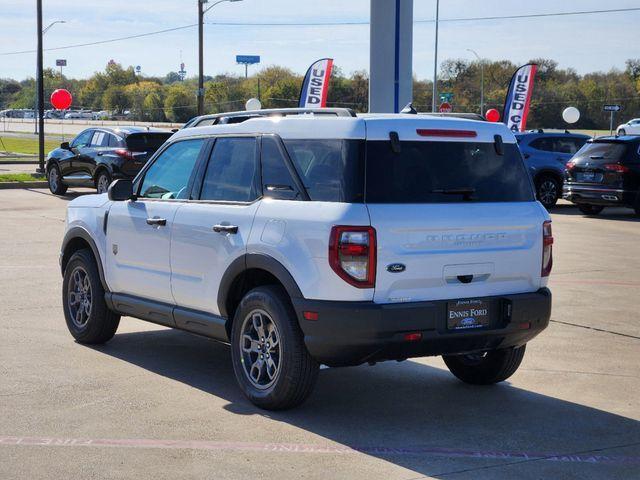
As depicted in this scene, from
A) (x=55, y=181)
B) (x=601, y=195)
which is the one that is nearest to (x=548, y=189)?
(x=601, y=195)

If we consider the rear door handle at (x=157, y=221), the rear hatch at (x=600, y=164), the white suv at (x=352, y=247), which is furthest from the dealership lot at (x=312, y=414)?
the rear hatch at (x=600, y=164)

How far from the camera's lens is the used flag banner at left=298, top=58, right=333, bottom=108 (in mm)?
33750

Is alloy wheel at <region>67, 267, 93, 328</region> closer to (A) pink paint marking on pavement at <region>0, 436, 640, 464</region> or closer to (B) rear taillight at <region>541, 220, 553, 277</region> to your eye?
(A) pink paint marking on pavement at <region>0, 436, 640, 464</region>

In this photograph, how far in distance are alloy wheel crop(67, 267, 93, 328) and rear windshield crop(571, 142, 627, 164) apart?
49.5ft

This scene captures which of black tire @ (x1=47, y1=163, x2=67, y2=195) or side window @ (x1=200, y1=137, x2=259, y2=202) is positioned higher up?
side window @ (x1=200, y1=137, x2=259, y2=202)

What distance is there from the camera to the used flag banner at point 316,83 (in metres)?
33.8

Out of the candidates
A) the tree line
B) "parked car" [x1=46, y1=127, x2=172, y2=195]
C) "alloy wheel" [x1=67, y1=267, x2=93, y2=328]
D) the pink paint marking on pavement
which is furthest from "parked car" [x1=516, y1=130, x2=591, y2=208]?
the tree line

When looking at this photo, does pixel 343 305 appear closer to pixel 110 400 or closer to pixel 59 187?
pixel 110 400

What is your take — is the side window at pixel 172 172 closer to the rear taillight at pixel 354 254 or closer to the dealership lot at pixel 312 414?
the dealership lot at pixel 312 414

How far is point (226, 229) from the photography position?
6828 millimetres

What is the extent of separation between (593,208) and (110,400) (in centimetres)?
1757

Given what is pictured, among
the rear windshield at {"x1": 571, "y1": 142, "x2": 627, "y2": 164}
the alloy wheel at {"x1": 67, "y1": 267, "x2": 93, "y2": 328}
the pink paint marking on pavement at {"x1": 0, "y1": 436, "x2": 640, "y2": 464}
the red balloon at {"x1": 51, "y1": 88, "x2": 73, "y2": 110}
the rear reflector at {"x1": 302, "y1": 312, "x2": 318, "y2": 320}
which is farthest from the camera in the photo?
the red balloon at {"x1": 51, "y1": 88, "x2": 73, "y2": 110}

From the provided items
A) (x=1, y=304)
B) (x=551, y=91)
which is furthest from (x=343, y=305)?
(x=551, y=91)

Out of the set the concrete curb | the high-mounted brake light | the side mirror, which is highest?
the high-mounted brake light
